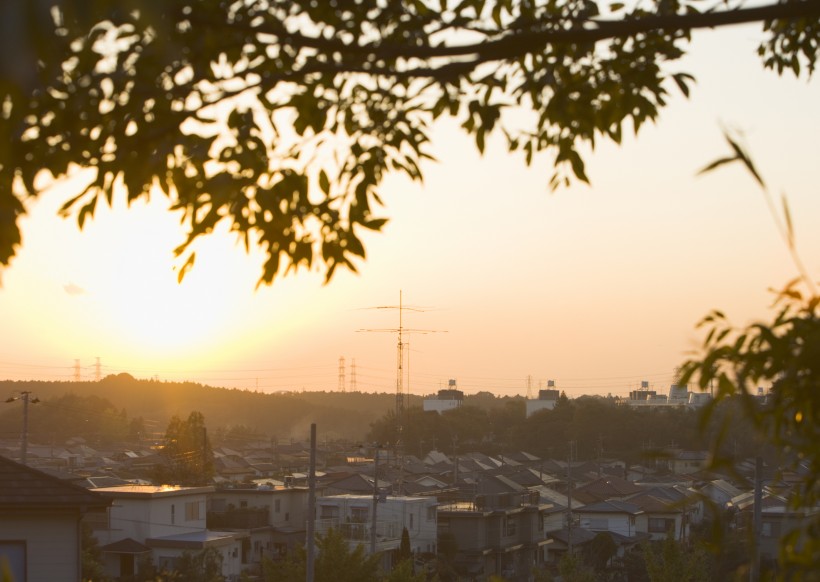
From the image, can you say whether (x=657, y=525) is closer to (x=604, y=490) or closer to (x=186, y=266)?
(x=604, y=490)

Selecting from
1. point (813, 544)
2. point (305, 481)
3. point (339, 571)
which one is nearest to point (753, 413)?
point (813, 544)

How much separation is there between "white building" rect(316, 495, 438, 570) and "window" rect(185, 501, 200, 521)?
4415 mm

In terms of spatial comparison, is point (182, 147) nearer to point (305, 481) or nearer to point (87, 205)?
point (87, 205)

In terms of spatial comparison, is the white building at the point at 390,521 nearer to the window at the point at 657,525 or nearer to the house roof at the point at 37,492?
the window at the point at 657,525

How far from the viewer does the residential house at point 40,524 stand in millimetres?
9555

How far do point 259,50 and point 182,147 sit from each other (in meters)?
0.42

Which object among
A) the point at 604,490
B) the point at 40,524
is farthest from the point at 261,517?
the point at 40,524

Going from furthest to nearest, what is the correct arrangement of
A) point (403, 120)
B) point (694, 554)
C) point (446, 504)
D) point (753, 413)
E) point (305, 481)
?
1. point (305, 481)
2. point (446, 504)
3. point (694, 554)
4. point (403, 120)
5. point (753, 413)

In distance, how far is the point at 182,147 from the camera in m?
3.42

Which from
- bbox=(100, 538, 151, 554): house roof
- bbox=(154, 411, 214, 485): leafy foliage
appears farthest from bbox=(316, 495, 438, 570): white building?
bbox=(154, 411, 214, 485): leafy foliage

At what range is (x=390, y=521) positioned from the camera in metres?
37.0

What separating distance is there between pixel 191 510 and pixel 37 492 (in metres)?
25.1

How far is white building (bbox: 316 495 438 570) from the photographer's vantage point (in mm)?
36156

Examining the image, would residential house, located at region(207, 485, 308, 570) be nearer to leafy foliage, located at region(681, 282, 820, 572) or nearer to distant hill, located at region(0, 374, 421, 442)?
leafy foliage, located at region(681, 282, 820, 572)
